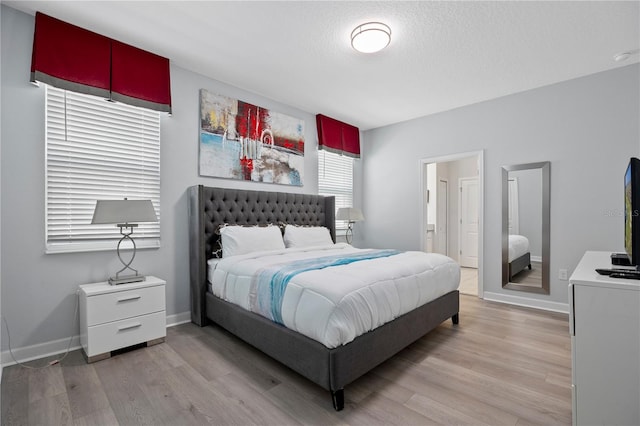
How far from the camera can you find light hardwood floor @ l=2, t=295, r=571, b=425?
1698mm

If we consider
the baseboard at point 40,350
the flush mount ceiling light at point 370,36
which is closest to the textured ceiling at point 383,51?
the flush mount ceiling light at point 370,36

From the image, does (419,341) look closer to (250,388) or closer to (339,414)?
(339,414)

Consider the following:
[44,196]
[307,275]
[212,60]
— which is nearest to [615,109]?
[307,275]

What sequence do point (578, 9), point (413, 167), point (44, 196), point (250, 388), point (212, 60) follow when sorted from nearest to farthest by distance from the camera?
point (250, 388)
point (578, 9)
point (44, 196)
point (212, 60)
point (413, 167)

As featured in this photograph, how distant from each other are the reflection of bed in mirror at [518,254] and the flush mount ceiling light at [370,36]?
305 centimetres

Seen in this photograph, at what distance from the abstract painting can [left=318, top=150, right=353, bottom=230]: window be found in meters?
0.51

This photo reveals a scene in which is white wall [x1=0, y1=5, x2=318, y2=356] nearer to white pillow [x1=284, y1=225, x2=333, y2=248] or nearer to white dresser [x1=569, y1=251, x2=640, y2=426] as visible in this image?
white pillow [x1=284, y1=225, x2=333, y2=248]

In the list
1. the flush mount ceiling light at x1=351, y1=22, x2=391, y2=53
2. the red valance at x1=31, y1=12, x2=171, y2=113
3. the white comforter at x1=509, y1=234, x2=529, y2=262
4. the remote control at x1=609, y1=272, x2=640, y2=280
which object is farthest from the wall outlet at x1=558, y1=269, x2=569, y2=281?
the red valance at x1=31, y1=12, x2=171, y2=113

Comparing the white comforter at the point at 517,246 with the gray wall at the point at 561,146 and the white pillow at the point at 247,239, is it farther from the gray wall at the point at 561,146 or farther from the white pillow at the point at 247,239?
the white pillow at the point at 247,239

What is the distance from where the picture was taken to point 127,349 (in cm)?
255

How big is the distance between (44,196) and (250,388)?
227cm

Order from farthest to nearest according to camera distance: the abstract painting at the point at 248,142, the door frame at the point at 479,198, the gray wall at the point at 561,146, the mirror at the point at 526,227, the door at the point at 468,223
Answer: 1. the door at the point at 468,223
2. the door frame at the point at 479,198
3. the mirror at the point at 526,227
4. the abstract painting at the point at 248,142
5. the gray wall at the point at 561,146

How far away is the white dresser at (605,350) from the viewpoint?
129 cm

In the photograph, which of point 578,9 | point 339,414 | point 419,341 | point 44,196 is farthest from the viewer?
point 419,341
